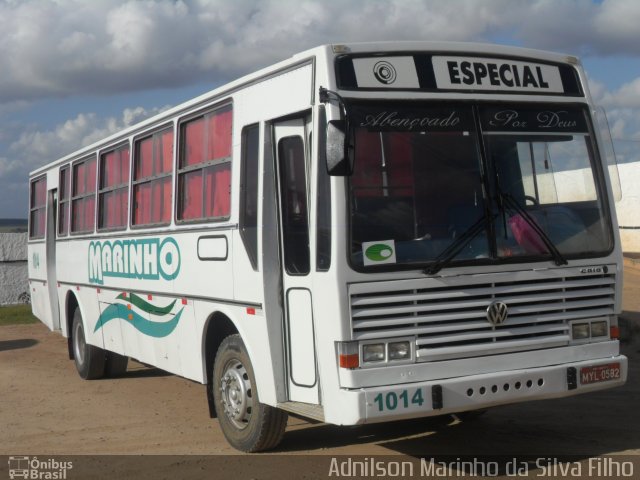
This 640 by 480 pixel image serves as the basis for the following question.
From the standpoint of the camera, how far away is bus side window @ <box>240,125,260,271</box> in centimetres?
775

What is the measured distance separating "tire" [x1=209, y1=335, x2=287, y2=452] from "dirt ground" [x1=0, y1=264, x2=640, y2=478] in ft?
0.54

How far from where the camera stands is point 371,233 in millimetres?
6684

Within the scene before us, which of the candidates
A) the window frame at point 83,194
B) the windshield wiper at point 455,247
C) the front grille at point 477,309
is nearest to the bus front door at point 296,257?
the front grille at point 477,309

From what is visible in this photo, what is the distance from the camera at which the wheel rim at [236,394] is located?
26.1ft

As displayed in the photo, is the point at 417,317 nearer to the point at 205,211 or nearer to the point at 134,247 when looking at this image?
the point at 205,211

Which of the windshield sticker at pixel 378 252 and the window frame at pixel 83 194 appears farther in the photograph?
the window frame at pixel 83 194

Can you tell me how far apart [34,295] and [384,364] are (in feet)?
35.1

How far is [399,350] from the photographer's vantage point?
6648 millimetres

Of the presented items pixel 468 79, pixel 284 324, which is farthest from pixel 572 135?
pixel 284 324

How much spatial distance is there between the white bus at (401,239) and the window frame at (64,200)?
5346 millimetres

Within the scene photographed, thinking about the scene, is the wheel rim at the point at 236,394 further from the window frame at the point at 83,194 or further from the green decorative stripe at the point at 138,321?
the window frame at the point at 83,194

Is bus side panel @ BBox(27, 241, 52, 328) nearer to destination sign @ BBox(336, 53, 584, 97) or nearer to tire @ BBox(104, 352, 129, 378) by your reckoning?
tire @ BBox(104, 352, 129, 378)

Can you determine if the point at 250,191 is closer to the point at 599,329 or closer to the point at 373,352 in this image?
the point at 373,352

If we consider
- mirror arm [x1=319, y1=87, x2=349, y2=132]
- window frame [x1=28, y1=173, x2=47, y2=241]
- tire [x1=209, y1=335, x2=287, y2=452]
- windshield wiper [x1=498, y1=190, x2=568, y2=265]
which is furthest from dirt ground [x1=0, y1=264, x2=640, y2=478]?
window frame [x1=28, y1=173, x2=47, y2=241]
